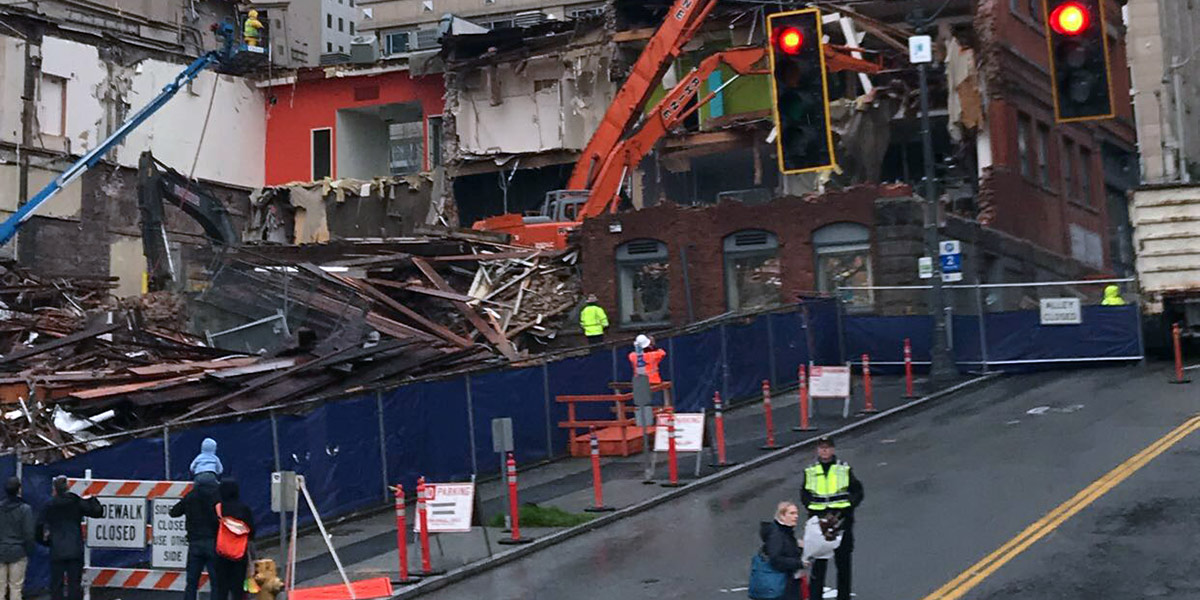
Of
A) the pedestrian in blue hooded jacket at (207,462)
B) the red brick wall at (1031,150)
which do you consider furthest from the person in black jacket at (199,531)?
the red brick wall at (1031,150)

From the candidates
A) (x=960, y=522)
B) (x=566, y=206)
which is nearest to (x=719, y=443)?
(x=960, y=522)

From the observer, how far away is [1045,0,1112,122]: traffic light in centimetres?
1154

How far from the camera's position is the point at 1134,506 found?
15367mm

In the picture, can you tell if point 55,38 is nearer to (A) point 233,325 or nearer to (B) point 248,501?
(A) point 233,325

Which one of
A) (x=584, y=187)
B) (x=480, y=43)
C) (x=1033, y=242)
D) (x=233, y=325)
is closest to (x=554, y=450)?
(x=233, y=325)

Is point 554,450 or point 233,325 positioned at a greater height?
point 233,325

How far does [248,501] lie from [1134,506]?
11118 mm

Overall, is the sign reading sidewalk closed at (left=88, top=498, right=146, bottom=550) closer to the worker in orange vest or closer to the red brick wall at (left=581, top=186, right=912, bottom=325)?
the worker in orange vest

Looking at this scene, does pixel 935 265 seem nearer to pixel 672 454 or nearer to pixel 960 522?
pixel 672 454

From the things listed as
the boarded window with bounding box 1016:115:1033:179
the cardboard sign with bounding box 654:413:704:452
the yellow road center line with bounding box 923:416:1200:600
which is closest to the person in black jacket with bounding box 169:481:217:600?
the yellow road center line with bounding box 923:416:1200:600

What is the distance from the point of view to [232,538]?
44.1 feet

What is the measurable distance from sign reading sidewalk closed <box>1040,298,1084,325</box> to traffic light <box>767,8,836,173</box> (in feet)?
58.9

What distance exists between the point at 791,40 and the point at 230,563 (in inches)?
301

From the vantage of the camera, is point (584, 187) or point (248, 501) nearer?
point (248, 501)
